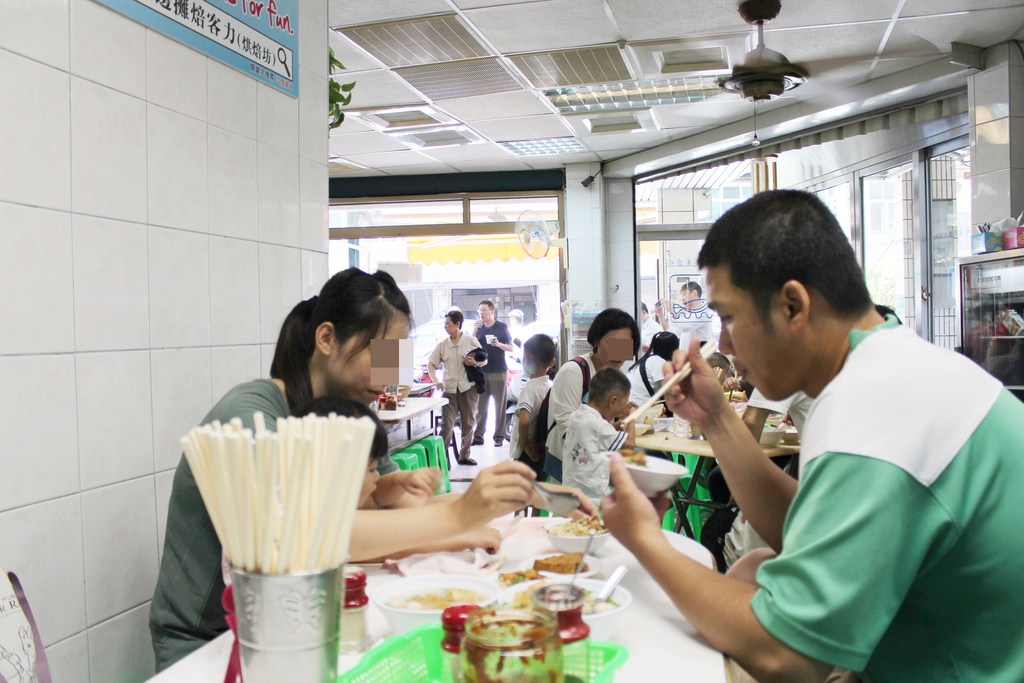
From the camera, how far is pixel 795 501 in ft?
3.64

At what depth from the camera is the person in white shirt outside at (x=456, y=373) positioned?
26.3 feet

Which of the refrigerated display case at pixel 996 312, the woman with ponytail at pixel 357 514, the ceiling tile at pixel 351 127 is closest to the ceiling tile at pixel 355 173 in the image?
the ceiling tile at pixel 351 127

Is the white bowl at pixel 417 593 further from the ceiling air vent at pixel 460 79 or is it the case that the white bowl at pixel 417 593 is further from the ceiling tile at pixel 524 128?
the ceiling tile at pixel 524 128

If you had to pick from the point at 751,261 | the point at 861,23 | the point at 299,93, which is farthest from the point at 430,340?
the point at 751,261

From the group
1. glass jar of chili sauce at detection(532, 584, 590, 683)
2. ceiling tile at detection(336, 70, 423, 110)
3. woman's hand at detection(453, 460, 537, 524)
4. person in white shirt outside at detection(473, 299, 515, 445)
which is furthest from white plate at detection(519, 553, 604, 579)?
person in white shirt outside at detection(473, 299, 515, 445)

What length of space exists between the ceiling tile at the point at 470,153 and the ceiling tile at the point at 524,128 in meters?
0.32

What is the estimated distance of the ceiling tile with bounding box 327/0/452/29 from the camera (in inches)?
170

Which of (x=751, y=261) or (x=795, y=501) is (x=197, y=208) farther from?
(x=795, y=501)

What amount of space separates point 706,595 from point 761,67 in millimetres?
3952

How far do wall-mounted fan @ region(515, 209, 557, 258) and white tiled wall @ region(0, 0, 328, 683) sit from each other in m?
6.21

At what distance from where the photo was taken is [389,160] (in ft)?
27.1

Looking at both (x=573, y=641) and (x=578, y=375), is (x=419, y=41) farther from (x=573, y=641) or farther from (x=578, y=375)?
(x=573, y=641)

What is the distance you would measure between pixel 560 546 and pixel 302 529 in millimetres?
1017

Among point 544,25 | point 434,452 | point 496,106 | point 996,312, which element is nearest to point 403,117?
point 496,106
